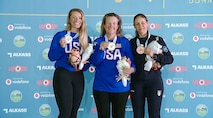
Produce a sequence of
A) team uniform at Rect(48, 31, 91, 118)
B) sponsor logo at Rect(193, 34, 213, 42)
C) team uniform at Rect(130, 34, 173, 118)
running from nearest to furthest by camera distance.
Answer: team uniform at Rect(48, 31, 91, 118), team uniform at Rect(130, 34, 173, 118), sponsor logo at Rect(193, 34, 213, 42)

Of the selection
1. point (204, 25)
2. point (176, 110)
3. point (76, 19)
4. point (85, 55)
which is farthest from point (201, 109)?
point (76, 19)

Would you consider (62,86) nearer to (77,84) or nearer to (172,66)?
(77,84)

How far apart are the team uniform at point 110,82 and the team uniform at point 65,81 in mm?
148

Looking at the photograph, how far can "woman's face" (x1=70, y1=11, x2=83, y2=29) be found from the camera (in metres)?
2.16

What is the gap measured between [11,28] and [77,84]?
3.63ft

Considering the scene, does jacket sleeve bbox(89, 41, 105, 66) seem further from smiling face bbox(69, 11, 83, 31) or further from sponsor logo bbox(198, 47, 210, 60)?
sponsor logo bbox(198, 47, 210, 60)

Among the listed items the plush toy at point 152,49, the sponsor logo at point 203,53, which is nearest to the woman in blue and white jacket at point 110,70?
the plush toy at point 152,49

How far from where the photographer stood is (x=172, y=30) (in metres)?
2.68

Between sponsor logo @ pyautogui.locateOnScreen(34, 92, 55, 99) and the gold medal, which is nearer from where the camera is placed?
the gold medal

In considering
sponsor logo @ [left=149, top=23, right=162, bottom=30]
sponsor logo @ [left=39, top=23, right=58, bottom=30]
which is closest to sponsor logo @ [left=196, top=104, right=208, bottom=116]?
sponsor logo @ [left=149, top=23, right=162, bottom=30]

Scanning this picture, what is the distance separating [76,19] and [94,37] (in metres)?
0.56

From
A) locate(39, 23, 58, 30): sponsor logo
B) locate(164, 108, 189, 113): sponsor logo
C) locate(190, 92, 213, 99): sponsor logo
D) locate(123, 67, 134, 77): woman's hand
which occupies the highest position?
locate(39, 23, 58, 30): sponsor logo

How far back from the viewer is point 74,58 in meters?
2.06

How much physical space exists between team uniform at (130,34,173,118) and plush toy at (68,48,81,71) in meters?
0.51
